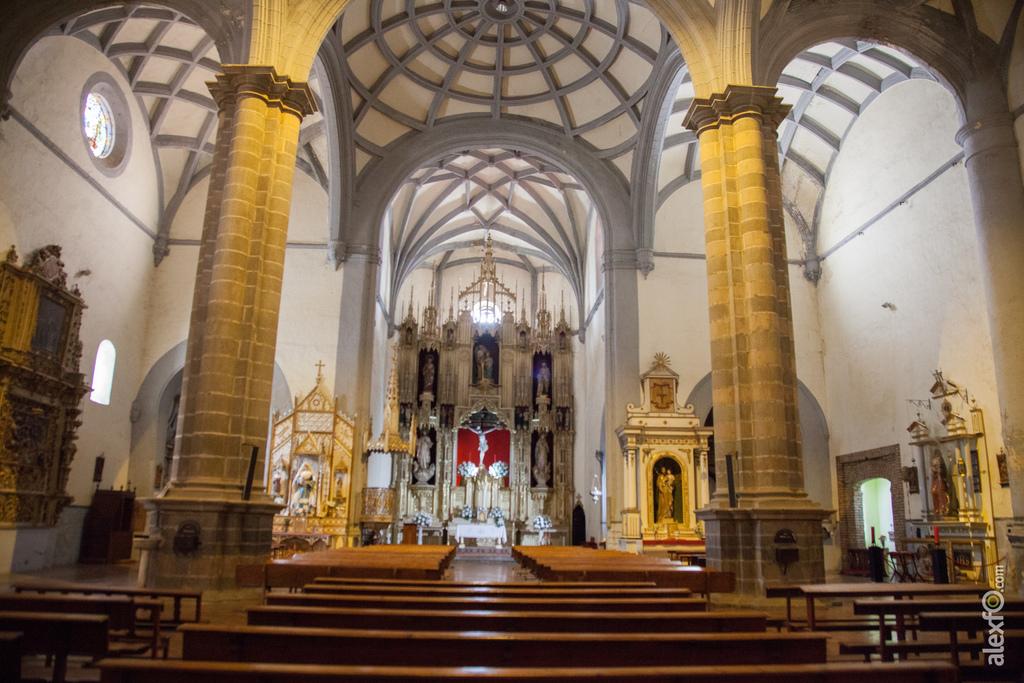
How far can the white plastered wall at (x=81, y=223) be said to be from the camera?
1368cm

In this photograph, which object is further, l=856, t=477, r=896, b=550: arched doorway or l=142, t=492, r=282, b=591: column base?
l=856, t=477, r=896, b=550: arched doorway

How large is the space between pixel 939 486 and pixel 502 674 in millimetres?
14626

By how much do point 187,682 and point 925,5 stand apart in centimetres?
1550

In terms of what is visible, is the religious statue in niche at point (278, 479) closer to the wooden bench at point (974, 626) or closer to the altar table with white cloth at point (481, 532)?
the altar table with white cloth at point (481, 532)

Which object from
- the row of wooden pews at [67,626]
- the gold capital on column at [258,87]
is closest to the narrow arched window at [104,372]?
the gold capital on column at [258,87]

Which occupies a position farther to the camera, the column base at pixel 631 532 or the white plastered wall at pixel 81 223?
the column base at pixel 631 532

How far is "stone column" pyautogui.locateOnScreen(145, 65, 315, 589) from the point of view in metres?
9.18

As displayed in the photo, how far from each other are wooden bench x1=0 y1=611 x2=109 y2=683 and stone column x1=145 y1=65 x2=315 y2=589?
547 cm

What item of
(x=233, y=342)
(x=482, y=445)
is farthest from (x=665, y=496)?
(x=482, y=445)

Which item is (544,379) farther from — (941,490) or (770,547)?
(770,547)

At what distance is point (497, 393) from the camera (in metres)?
30.2

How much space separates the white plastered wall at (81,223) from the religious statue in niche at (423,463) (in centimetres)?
1266

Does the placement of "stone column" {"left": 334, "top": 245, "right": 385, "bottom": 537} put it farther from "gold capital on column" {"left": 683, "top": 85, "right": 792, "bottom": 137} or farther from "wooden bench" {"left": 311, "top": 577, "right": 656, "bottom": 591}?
"wooden bench" {"left": 311, "top": 577, "right": 656, "bottom": 591}

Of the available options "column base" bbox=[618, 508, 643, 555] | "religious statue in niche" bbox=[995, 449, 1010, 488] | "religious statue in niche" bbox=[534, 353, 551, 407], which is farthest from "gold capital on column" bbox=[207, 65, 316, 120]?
"religious statue in niche" bbox=[534, 353, 551, 407]
